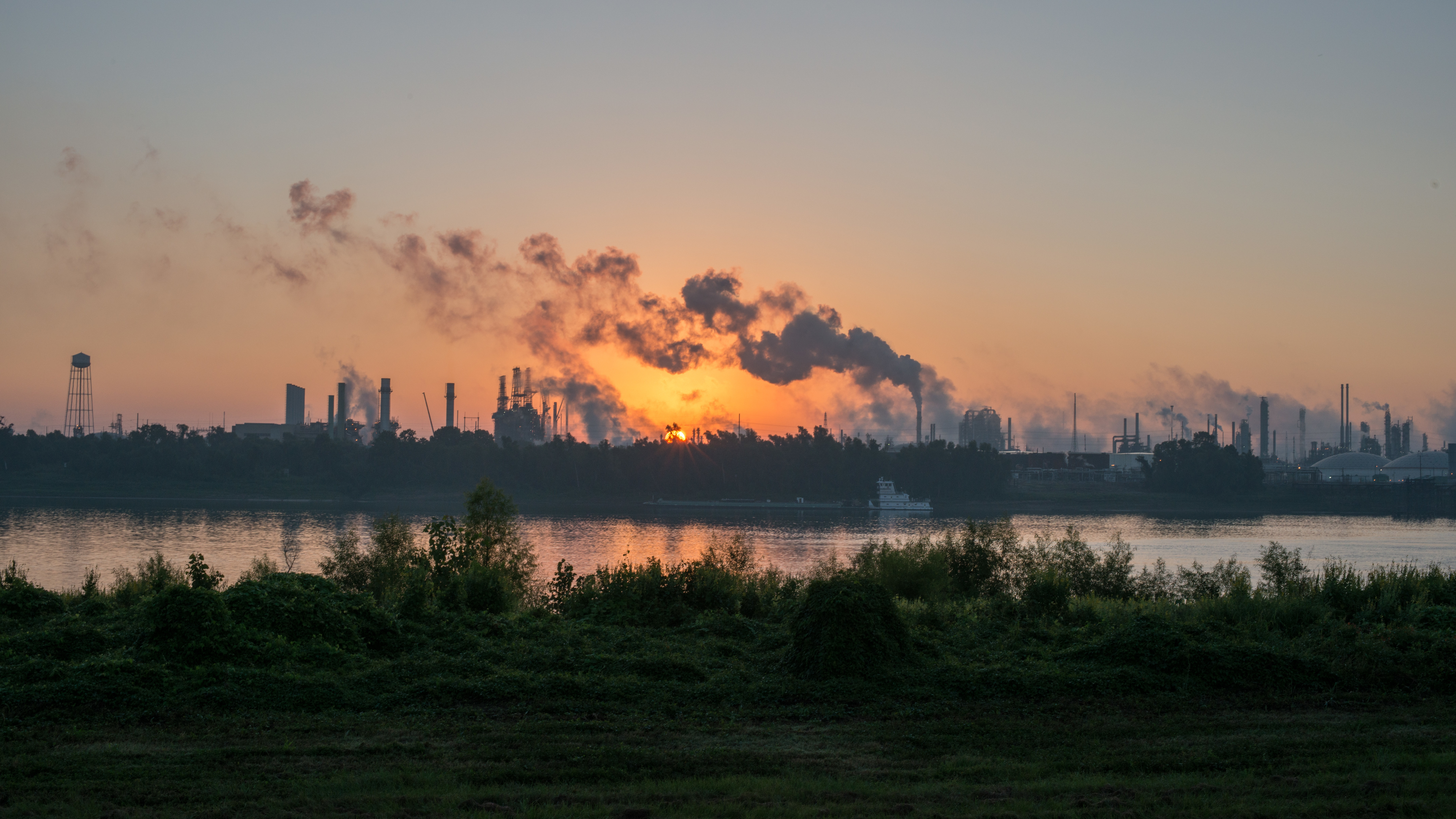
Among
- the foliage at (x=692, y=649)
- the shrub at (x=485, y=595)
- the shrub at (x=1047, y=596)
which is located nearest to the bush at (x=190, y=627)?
the foliage at (x=692, y=649)

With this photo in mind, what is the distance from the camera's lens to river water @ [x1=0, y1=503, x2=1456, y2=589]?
5622cm

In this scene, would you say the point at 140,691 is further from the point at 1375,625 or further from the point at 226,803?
the point at 1375,625

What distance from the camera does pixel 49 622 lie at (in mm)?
15117

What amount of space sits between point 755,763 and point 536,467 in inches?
5124

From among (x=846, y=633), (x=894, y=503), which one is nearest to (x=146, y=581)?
(x=846, y=633)

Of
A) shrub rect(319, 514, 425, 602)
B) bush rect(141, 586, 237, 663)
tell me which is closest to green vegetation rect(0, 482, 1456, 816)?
bush rect(141, 586, 237, 663)

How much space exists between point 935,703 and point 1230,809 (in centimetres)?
426

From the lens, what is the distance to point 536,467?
137 metres

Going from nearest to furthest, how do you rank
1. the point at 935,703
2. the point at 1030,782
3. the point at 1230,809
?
1. the point at 1230,809
2. the point at 1030,782
3. the point at 935,703

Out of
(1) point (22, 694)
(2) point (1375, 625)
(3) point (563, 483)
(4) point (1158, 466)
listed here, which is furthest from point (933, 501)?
(1) point (22, 694)

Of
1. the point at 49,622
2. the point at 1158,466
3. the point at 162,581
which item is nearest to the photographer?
the point at 49,622

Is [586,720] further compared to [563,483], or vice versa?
[563,483]

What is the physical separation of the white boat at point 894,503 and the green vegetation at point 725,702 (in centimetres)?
9894

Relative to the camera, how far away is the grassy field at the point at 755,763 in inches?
314
